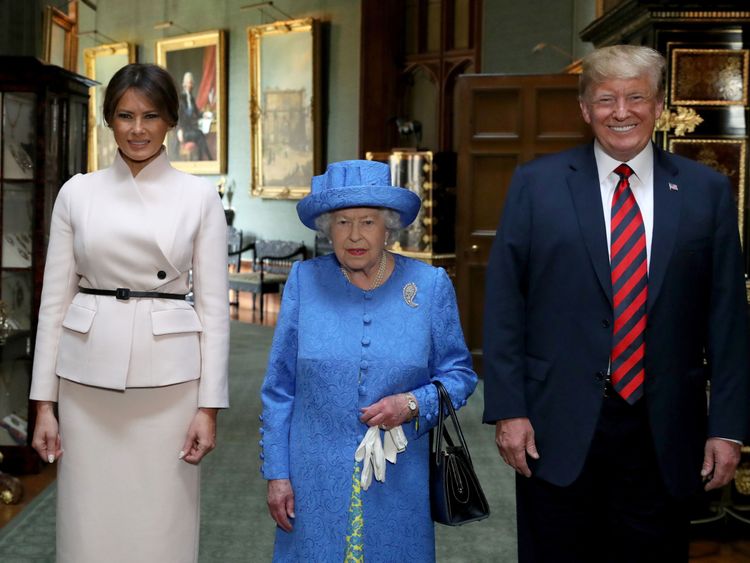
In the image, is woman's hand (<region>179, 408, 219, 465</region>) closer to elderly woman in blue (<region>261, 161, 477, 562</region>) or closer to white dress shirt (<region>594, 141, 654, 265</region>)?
elderly woman in blue (<region>261, 161, 477, 562</region>)

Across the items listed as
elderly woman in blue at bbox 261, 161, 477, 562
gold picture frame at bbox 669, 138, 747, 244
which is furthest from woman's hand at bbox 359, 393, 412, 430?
gold picture frame at bbox 669, 138, 747, 244

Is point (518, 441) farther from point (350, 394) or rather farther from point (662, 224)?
point (662, 224)

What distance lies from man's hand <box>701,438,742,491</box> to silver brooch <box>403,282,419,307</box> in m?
0.83

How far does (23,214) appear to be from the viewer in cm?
536

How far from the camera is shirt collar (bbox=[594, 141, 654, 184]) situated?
2379 millimetres

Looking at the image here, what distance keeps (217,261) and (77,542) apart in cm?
84

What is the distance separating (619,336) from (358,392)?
0.67 meters

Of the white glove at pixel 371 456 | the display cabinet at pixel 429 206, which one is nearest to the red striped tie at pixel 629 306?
the white glove at pixel 371 456

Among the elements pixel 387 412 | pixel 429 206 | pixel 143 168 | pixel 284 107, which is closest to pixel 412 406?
pixel 387 412

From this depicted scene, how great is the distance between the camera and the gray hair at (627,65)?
227 centimetres

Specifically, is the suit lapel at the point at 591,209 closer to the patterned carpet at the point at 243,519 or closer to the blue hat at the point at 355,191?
the blue hat at the point at 355,191

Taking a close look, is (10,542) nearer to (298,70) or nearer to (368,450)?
(368,450)

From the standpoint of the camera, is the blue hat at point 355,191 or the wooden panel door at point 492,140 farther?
the wooden panel door at point 492,140

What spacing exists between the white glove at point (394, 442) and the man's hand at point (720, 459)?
769mm
